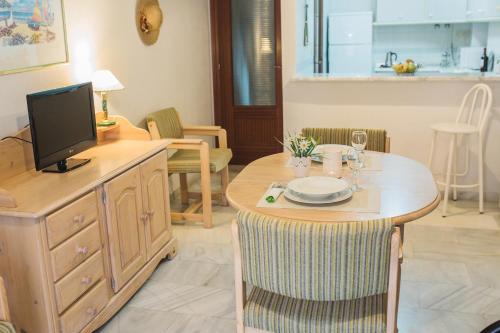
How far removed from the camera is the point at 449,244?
3.73m

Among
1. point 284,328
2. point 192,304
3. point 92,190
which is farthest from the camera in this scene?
point 192,304

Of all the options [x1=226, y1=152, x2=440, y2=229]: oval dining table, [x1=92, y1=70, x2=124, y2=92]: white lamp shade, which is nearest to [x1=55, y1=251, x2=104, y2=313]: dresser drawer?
[x1=226, y1=152, x2=440, y2=229]: oval dining table

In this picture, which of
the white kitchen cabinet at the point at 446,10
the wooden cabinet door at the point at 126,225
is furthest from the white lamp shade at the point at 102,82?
the white kitchen cabinet at the point at 446,10

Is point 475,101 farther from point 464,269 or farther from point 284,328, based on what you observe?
point 284,328

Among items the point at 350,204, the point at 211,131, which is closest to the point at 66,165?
the point at 350,204

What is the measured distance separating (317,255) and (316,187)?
0.66 metres

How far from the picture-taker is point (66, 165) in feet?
9.34

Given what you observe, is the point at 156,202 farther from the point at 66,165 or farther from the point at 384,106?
the point at 384,106

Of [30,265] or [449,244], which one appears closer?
[30,265]

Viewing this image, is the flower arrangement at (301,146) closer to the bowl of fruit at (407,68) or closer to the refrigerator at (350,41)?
the bowl of fruit at (407,68)

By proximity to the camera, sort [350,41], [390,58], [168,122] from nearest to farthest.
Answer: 1. [168,122]
2. [350,41]
3. [390,58]

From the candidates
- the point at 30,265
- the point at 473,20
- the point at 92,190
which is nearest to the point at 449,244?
the point at 92,190

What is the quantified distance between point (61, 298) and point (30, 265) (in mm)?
222

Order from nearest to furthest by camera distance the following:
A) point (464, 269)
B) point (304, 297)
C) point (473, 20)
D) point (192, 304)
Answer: point (304, 297) → point (192, 304) → point (464, 269) → point (473, 20)
